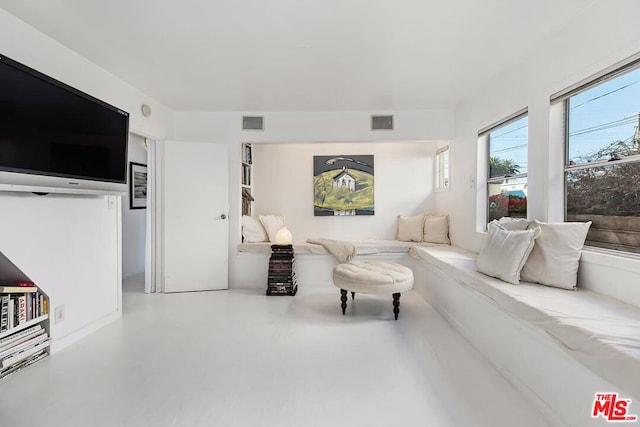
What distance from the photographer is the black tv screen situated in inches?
70.3

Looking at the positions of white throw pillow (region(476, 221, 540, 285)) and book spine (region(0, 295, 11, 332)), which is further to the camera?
white throw pillow (region(476, 221, 540, 285))

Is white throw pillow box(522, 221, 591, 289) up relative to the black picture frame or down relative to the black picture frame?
down

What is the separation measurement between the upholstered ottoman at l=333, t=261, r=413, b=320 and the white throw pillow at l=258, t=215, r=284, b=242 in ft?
5.27

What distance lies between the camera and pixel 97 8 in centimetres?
196

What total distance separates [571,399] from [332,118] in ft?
11.5

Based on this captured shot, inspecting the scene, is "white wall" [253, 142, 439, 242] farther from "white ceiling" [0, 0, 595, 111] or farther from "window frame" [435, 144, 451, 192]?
"white ceiling" [0, 0, 595, 111]

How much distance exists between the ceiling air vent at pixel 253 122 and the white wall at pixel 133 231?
1.88 meters

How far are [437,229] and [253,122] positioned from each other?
109 inches

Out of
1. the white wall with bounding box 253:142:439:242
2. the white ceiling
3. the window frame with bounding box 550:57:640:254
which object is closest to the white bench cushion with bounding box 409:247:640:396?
the window frame with bounding box 550:57:640:254

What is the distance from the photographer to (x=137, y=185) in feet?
16.4

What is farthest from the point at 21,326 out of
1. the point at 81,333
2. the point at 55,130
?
the point at 55,130

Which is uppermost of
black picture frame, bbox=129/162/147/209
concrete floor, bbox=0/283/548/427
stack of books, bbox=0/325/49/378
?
black picture frame, bbox=129/162/147/209

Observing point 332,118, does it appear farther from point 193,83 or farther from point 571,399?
point 571,399

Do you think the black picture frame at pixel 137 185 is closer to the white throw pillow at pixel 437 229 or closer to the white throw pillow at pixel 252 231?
the white throw pillow at pixel 252 231
